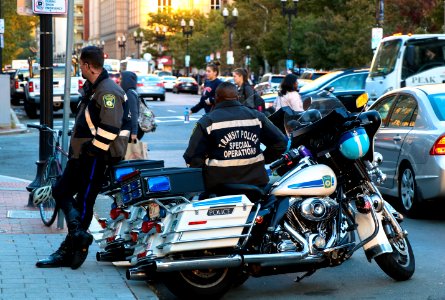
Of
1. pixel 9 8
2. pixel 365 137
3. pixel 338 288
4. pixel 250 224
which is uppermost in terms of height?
pixel 9 8

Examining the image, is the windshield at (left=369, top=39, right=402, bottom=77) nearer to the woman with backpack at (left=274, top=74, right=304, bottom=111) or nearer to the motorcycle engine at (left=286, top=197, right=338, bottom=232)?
the woman with backpack at (left=274, top=74, right=304, bottom=111)

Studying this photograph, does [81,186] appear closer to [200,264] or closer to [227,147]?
[227,147]

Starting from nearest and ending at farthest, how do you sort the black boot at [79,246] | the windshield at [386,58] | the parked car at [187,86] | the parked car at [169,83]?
the black boot at [79,246]
the windshield at [386,58]
the parked car at [187,86]
the parked car at [169,83]

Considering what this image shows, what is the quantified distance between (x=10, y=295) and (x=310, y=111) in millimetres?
2779

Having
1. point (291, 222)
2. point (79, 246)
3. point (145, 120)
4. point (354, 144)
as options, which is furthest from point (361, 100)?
point (145, 120)

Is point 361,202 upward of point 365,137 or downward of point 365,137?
downward

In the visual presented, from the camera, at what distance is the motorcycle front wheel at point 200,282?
298 inches

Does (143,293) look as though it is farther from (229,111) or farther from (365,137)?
(365,137)

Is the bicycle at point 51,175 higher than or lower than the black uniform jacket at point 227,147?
lower

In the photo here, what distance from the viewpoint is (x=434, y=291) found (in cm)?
802

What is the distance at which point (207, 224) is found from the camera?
750cm

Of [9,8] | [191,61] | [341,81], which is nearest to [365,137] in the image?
[341,81]

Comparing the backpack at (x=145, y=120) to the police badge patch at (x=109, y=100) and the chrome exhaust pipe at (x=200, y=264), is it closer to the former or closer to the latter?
the police badge patch at (x=109, y=100)

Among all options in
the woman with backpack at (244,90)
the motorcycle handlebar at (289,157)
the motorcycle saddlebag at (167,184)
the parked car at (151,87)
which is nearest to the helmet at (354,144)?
the motorcycle handlebar at (289,157)
